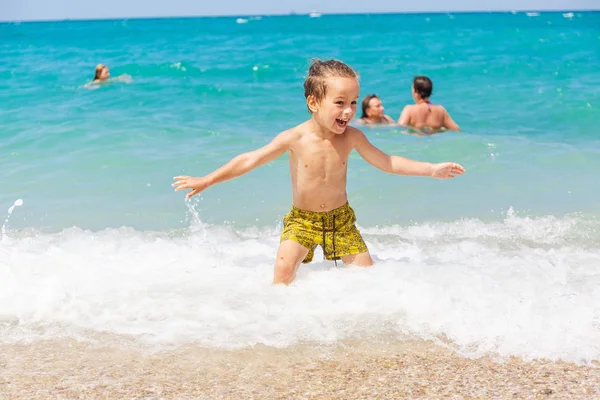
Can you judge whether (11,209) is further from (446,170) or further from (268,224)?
(446,170)

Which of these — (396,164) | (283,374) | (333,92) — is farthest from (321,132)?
(283,374)

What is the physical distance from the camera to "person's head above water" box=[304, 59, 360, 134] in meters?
3.67

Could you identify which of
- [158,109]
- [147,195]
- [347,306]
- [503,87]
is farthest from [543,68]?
[347,306]

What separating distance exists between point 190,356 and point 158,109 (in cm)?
866

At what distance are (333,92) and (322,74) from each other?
0.41 feet

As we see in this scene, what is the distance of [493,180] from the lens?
663cm

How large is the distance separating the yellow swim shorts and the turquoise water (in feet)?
0.45

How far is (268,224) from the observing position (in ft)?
18.1

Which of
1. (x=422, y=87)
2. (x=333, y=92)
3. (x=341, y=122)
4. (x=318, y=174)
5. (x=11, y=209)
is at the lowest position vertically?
(x=11, y=209)

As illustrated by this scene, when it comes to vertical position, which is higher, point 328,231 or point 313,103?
point 313,103

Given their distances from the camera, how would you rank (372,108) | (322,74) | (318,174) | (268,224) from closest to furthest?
(322,74) → (318,174) → (268,224) → (372,108)

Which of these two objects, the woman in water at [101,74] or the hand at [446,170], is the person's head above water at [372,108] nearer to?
the hand at [446,170]

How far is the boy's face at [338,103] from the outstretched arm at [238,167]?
0.28m

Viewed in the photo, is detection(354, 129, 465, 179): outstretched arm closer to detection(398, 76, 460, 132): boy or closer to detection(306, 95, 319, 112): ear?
detection(306, 95, 319, 112): ear
